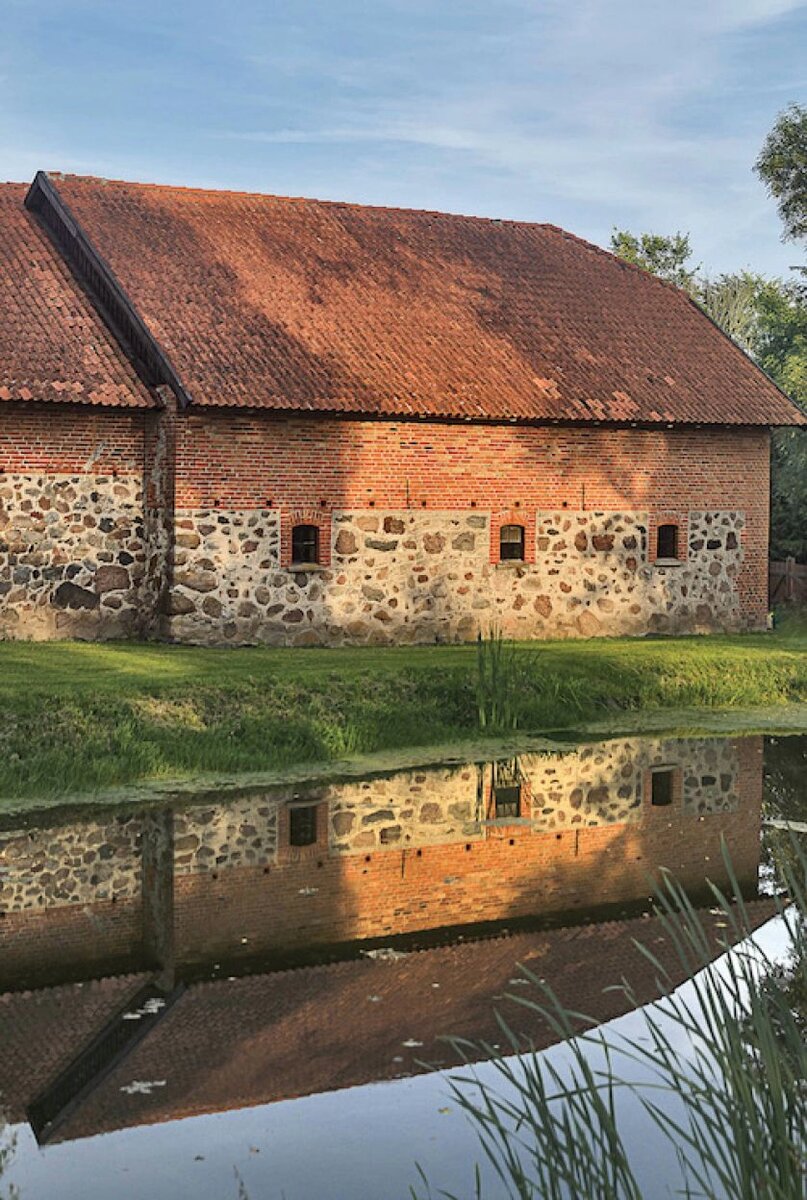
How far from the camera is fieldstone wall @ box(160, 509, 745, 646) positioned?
21703 mm

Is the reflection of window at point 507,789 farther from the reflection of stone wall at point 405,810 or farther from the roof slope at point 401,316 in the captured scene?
the roof slope at point 401,316

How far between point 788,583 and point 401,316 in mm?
9898

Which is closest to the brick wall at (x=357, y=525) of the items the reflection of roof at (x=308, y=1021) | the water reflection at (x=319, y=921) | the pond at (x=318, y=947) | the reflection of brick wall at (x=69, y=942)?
the pond at (x=318, y=947)

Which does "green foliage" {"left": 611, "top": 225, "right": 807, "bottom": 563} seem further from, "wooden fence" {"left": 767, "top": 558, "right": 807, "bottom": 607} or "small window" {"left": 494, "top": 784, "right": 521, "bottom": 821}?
"small window" {"left": 494, "top": 784, "right": 521, "bottom": 821}

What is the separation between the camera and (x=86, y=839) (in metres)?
12.0

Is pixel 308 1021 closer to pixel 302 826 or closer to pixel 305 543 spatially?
pixel 302 826

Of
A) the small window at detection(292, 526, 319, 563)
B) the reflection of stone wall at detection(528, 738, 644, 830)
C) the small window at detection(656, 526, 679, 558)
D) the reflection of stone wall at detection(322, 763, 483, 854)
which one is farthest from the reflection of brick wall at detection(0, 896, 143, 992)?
the small window at detection(656, 526, 679, 558)

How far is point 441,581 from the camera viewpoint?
911 inches

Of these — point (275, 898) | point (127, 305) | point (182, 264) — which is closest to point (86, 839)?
point (275, 898)

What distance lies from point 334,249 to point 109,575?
6.77m

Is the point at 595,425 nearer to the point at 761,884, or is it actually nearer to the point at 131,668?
the point at 131,668

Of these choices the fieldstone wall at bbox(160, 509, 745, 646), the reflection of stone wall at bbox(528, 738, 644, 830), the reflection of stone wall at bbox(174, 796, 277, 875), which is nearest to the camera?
the reflection of stone wall at bbox(174, 796, 277, 875)

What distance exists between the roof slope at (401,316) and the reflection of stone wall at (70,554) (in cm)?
191

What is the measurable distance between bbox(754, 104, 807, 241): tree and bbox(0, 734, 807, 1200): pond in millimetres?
19157
